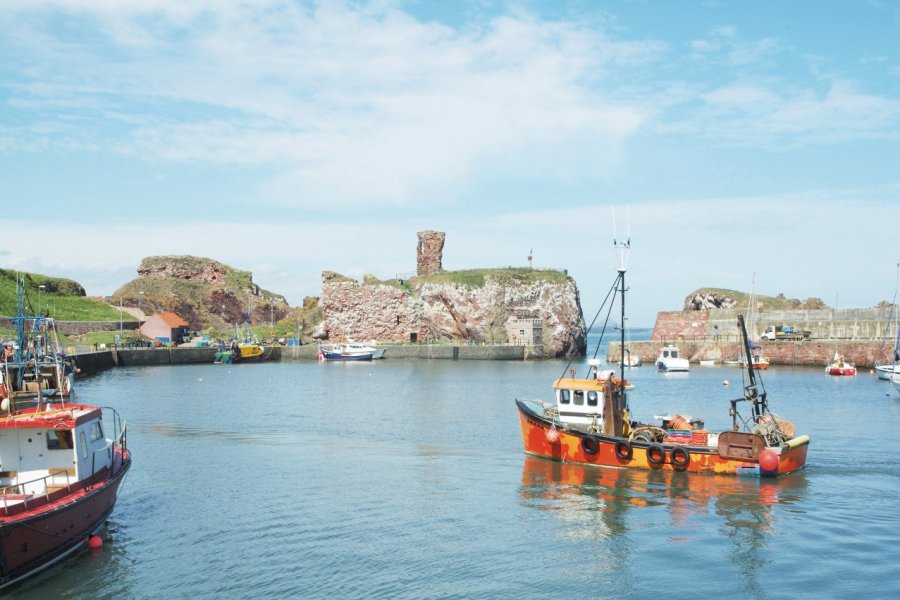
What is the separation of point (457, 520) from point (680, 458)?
9910mm

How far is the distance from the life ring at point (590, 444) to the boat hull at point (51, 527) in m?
16.5

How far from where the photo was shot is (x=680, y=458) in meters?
29.3

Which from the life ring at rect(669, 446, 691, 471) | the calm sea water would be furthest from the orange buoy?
the life ring at rect(669, 446, 691, 471)

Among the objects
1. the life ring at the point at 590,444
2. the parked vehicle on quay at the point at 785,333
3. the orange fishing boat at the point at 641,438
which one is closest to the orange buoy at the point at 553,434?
the orange fishing boat at the point at 641,438

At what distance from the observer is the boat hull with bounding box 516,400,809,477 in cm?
2881

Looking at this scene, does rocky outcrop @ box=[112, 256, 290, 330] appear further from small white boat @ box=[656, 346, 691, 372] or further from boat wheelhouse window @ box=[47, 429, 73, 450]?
boat wheelhouse window @ box=[47, 429, 73, 450]

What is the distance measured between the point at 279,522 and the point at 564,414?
13.2 meters

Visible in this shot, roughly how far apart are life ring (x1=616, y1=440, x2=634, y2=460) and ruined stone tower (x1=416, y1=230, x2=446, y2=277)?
313 ft

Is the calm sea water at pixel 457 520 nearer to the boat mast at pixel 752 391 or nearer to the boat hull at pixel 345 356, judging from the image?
the boat mast at pixel 752 391

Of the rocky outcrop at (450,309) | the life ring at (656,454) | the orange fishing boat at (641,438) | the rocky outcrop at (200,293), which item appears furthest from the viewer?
the rocky outcrop at (200,293)

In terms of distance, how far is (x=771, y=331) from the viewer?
8981 centimetres

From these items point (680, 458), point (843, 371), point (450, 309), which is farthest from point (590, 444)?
point (450, 309)

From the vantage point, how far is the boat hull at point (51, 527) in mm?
17703

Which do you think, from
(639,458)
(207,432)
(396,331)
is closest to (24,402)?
(207,432)
